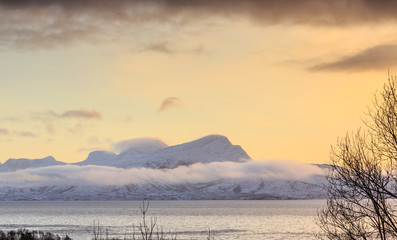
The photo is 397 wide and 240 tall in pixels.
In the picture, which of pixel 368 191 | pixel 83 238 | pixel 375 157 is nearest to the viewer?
pixel 368 191

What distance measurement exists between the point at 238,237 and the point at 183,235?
13.8m

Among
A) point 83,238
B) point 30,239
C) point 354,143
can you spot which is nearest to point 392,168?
point 354,143

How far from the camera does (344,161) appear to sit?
26688 millimetres

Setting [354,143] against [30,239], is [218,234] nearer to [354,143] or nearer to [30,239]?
[30,239]

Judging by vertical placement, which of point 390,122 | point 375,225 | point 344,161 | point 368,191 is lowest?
point 375,225

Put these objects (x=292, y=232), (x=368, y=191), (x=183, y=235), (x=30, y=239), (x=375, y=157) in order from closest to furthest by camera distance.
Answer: (x=368, y=191) → (x=375, y=157) → (x=30, y=239) → (x=183, y=235) → (x=292, y=232)

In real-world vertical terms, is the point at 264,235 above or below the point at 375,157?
below

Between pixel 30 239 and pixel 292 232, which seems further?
pixel 292 232

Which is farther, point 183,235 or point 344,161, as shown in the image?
point 183,235

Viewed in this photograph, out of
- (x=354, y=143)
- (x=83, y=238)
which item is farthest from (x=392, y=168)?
(x=83, y=238)

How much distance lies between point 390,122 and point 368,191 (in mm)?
3601

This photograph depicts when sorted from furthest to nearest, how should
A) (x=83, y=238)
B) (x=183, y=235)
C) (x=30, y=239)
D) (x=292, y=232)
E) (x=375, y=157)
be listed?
(x=292, y=232) → (x=183, y=235) → (x=83, y=238) → (x=30, y=239) → (x=375, y=157)

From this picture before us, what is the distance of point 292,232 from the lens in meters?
138

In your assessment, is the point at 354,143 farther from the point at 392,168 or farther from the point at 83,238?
the point at 83,238
